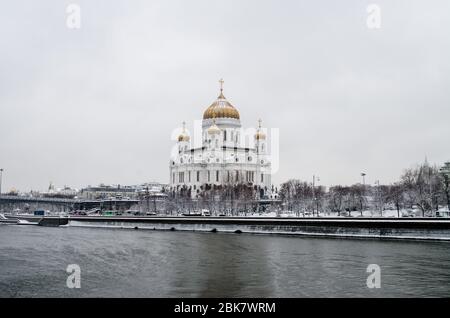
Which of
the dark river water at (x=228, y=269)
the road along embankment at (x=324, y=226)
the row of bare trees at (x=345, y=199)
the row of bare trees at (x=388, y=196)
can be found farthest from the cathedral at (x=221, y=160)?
the dark river water at (x=228, y=269)

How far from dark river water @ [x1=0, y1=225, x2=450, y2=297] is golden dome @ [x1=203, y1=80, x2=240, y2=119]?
7687cm

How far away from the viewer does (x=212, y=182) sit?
114500mm

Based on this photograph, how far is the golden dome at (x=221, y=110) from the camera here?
11706 centimetres

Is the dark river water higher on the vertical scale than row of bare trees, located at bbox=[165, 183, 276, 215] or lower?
lower

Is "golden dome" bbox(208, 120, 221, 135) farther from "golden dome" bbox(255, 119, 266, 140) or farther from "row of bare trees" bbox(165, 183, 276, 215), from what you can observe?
"row of bare trees" bbox(165, 183, 276, 215)

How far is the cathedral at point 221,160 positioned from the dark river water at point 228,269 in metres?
73.2

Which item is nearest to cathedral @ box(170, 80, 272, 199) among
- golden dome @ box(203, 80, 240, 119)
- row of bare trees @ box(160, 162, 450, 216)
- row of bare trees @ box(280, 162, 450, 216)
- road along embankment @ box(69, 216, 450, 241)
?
golden dome @ box(203, 80, 240, 119)

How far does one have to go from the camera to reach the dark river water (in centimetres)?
2095

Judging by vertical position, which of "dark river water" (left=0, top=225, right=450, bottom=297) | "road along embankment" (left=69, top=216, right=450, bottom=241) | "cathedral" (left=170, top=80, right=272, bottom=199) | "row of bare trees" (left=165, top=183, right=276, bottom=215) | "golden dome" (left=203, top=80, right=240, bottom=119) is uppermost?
"golden dome" (left=203, top=80, right=240, bottom=119)

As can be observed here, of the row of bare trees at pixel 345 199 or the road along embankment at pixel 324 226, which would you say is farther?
the row of bare trees at pixel 345 199

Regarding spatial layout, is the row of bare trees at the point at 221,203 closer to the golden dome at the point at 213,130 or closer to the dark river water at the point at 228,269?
the golden dome at the point at 213,130

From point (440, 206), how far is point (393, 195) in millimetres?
7247
